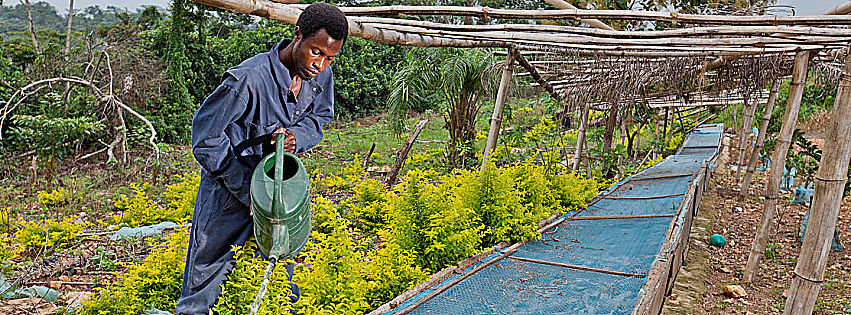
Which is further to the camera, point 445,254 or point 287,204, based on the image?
point 445,254

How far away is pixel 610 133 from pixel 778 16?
4271 millimetres

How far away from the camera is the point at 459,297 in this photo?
3117 millimetres

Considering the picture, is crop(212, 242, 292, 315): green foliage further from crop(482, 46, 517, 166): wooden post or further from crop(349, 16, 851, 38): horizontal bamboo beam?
crop(482, 46, 517, 166): wooden post

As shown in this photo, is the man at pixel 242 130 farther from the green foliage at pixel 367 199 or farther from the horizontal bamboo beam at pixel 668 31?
the green foliage at pixel 367 199

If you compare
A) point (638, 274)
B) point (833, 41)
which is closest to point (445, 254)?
point (638, 274)

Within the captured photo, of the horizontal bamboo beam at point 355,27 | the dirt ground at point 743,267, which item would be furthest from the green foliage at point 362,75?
the horizontal bamboo beam at point 355,27

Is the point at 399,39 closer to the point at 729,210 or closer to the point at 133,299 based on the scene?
the point at 133,299

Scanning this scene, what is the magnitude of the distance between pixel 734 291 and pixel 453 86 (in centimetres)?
500

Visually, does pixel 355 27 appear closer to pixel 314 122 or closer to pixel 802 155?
pixel 314 122

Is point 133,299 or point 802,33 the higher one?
point 802,33

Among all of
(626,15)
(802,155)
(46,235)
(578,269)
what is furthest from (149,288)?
(802,155)

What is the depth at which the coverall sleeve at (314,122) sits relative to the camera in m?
2.03

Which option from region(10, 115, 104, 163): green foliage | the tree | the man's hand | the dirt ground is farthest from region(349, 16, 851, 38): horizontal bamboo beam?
region(10, 115, 104, 163): green foliage

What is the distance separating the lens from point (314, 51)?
1883 mm
